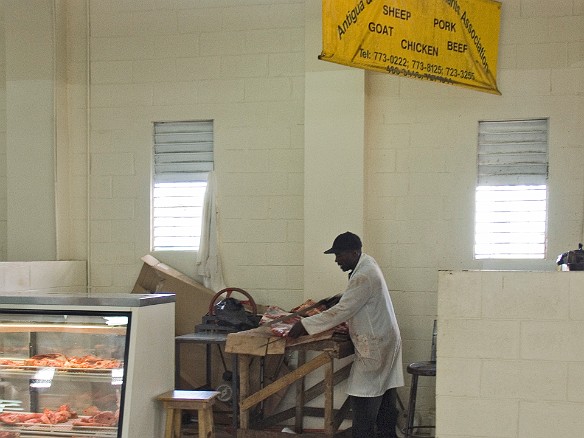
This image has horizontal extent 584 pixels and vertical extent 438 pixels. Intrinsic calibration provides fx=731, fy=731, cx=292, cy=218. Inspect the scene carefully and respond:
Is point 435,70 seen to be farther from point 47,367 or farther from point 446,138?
point 47,367

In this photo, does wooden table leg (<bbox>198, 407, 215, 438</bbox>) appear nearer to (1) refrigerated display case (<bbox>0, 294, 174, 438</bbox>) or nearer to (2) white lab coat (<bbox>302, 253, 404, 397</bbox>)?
(1) refrigerated display case (<bbox>0, 294, 174, 438</bbox>)

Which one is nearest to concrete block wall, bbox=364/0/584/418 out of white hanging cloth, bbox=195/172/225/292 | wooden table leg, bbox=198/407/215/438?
white hanging cloth, bbox=195/172/225/292

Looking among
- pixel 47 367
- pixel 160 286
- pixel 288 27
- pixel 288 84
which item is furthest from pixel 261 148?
pixel 47 367

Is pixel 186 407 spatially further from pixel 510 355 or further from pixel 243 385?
pixel 510 355

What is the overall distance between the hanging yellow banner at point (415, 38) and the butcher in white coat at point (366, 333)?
53.1 inches

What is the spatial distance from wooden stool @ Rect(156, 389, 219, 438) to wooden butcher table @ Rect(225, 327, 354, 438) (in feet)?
3.81

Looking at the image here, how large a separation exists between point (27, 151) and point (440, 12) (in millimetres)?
4081

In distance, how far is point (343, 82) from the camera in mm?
6473

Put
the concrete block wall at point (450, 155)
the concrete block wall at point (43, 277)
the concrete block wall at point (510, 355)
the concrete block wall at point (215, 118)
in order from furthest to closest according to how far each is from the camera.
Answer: the concrete block wall at point (215, 118) → the concrete block wall at point (450, 155) → the concrete block wall at point (43, 277) → the concrete block wall at point (510, 355)

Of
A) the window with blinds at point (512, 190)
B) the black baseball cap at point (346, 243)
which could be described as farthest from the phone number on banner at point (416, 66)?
the black baseball cap at point (346, 243)

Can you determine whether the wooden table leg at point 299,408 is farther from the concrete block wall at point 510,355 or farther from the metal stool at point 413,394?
the concrete block wall at point 510,355

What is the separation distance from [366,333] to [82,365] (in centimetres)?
205

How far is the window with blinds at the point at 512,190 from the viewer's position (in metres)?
6.35

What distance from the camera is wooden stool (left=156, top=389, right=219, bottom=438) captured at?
422 cm
